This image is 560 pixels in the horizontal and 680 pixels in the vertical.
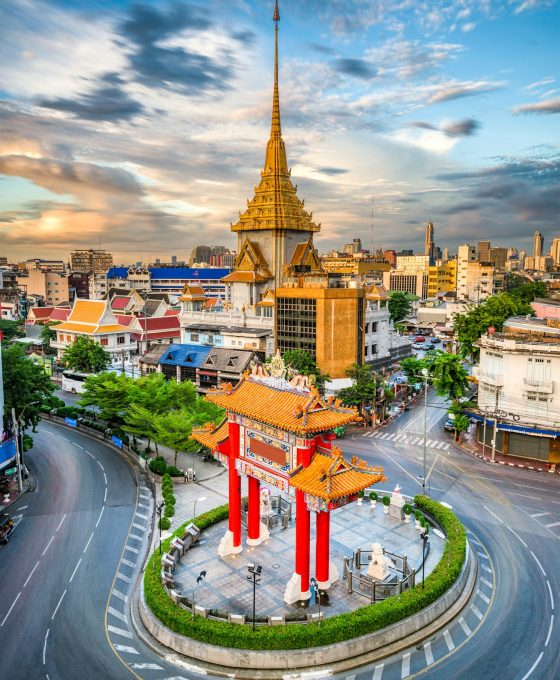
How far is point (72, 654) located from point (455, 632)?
19551 millimetres

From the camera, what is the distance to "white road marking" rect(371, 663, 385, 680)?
81.8ft

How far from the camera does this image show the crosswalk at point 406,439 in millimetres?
59500

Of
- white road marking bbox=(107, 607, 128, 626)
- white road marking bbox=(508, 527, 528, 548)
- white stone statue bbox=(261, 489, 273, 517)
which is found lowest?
white road marking bbox=(107, 607, 128, 626)

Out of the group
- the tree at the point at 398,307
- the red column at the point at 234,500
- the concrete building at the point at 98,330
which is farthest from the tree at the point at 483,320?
the concrete building at the point at 98,330

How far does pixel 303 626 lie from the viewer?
26.3 m

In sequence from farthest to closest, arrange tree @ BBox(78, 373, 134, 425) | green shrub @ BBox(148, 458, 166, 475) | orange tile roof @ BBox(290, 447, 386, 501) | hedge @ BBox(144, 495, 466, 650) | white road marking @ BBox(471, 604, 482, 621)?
1. tree @ BBox(78, 373, 134, 425)
2. green shrub @ BBox(148, 458, 166, 475)
3. white road marking @ BBox(471, 604, 482, 621)
4. orange tile roof @ BBox(290, 447, 386, 501)
5. hedge @ BBox(144, 495, 466, 650)

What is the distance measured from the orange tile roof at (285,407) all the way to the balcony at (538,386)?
30.5m

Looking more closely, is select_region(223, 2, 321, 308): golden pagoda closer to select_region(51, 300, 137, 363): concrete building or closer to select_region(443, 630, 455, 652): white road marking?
select_region(51, 300, 137, 363): concrete building

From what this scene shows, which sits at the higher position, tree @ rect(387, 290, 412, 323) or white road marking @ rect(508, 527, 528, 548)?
tree @ rect(387, 290, 412, 323)

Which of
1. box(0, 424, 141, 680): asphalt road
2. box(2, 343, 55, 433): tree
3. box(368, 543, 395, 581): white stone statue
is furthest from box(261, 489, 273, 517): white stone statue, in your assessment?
box(2, 343, 55, 433): tree

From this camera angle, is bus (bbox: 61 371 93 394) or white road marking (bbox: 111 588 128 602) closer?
white road marking (bbox: 111 588 128 602)

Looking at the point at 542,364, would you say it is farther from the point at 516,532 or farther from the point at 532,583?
the point at 532,583

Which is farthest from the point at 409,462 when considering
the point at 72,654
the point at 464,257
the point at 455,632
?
the point at 464,257

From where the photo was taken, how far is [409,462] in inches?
2119
